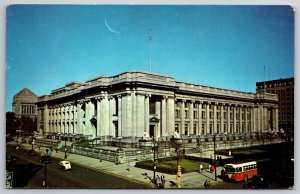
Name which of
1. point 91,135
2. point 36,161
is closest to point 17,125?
point 36,161

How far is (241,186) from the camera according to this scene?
11.6 metres

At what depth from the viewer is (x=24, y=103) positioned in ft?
43.1

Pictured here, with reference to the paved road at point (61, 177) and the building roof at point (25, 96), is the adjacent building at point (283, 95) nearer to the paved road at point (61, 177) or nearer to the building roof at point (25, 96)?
the paved road at point (61, 177)

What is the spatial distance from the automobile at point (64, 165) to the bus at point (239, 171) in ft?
20.2

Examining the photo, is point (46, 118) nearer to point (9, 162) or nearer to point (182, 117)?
point (9, 162)

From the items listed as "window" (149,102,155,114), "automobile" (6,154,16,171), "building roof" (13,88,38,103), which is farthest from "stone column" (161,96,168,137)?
"automobile" (6,154,16,171)

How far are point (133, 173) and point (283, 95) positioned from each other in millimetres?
6886

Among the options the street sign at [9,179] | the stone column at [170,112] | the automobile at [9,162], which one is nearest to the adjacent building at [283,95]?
the stone column at [170,112]

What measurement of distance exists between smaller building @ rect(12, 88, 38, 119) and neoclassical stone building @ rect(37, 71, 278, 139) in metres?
0.52

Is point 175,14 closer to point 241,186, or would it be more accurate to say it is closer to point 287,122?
point 287,122

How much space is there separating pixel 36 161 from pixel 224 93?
9.22 metres

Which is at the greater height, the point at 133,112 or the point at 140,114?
the point at 133,112

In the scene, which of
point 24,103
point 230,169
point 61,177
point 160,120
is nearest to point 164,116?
point 160,120

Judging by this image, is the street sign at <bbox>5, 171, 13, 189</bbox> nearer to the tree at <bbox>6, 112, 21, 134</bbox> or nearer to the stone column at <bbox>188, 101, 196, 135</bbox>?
the tree at <bbox>6, 112, 21, 134</bbox>
